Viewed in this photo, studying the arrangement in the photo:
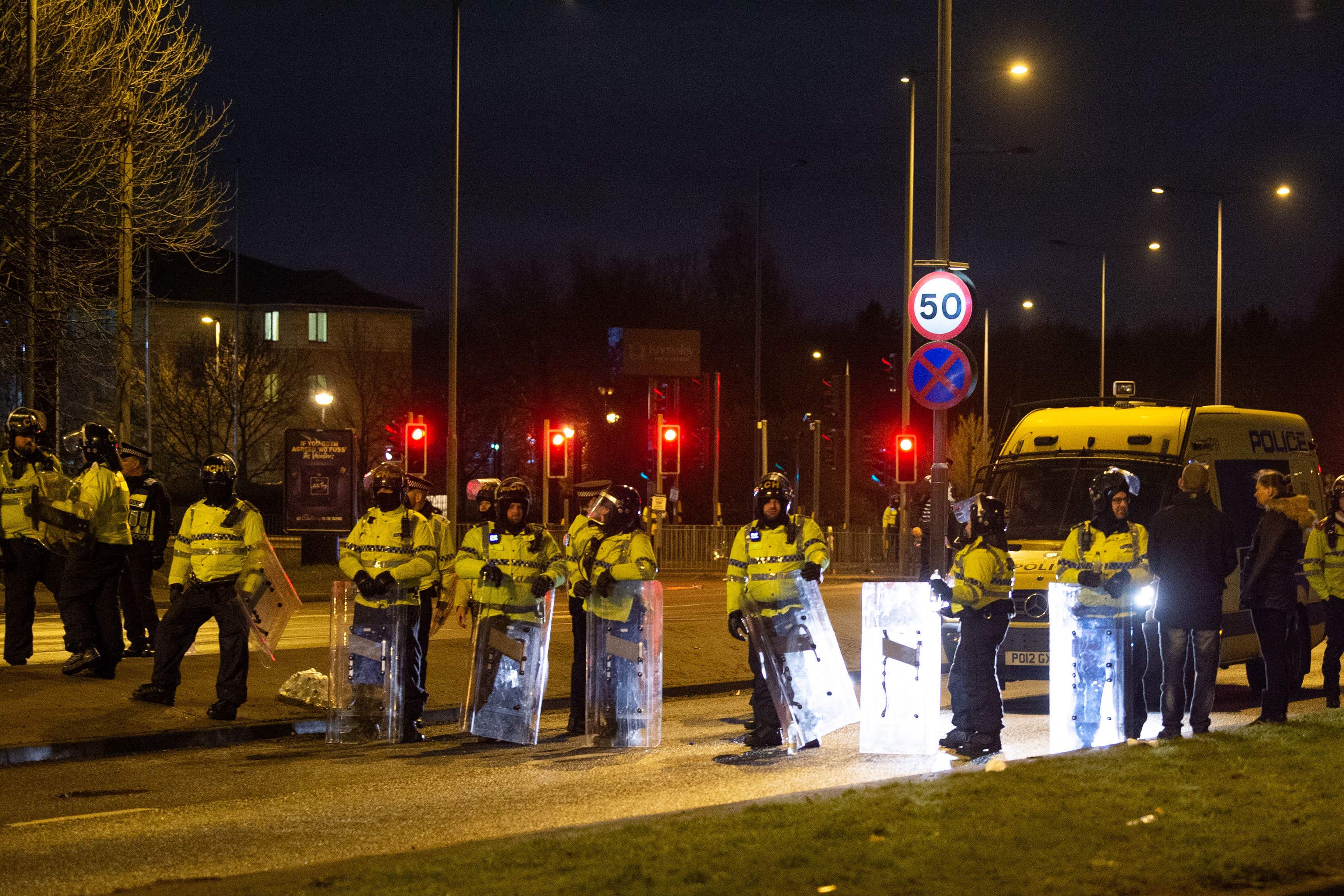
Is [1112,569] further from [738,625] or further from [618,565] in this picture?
[618,565]

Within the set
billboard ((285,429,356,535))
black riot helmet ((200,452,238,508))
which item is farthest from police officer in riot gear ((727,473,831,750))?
→ billboard ((285,429,356,535))

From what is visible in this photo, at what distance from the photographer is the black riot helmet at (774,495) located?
10.9 m

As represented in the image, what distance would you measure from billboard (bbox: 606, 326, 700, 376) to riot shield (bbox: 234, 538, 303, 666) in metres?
48.1

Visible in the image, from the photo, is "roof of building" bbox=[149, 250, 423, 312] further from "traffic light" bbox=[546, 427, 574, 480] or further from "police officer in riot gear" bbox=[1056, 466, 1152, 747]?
"police officer in riot gear" bbox=[1056, 466, 1152, 747]

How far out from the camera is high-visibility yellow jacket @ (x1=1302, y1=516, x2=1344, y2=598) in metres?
12.9

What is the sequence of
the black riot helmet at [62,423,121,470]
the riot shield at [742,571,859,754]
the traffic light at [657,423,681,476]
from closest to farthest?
the riot shield at [742,571,859,754], the black riot helmet at [62,423,121,470], the traffic light at [657,423,681,476]

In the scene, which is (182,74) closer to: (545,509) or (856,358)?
(545,509)

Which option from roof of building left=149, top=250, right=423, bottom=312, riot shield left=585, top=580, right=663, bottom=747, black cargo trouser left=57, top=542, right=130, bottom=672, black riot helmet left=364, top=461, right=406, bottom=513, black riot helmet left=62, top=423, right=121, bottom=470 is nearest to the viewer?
riot shield left=585, top=580, right=663, bottom=747

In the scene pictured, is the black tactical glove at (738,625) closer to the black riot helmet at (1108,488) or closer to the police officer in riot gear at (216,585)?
the black riot helmet at (1108,488)

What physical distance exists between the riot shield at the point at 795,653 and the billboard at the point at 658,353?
162 ft

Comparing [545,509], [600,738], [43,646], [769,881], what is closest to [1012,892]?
[769,881]

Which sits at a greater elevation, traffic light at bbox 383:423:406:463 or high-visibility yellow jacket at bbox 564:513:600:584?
traffic light at bbox 383:423:406:463

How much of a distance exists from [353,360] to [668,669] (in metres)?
56.9

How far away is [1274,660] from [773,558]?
380 centimetres
